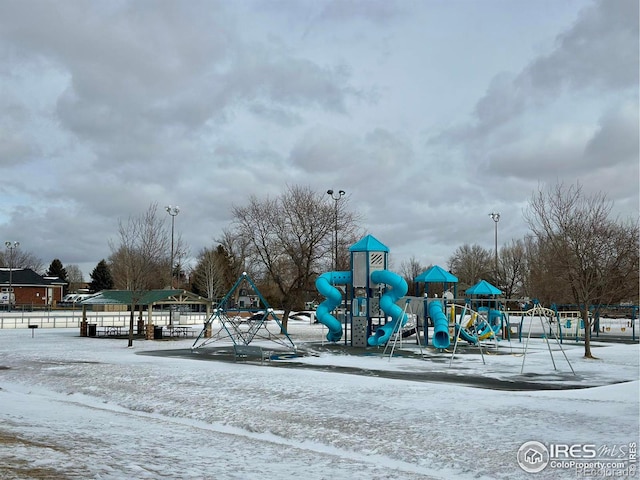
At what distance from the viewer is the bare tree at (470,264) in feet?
295

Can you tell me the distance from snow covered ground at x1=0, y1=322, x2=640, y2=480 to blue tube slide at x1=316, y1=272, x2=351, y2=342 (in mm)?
12219

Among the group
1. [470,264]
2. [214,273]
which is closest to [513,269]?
[470,264]

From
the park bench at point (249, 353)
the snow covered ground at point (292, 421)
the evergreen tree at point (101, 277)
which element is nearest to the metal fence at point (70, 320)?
the park bench at point (249, 353)

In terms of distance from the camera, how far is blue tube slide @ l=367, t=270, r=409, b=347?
29.7m

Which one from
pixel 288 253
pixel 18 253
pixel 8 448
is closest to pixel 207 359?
pixel 8 448

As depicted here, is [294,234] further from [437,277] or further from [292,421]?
[292,421]

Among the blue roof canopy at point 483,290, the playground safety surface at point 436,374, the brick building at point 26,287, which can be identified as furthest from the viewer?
the brick building at point 26,287

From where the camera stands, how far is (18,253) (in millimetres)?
121750

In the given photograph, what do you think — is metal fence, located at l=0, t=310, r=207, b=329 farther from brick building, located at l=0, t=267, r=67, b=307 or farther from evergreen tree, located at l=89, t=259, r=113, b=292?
evergreen tree, located at l=89, t=259, r=113, b=292

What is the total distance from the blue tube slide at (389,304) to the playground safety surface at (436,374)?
2.74m

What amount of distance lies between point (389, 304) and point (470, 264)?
65843mm

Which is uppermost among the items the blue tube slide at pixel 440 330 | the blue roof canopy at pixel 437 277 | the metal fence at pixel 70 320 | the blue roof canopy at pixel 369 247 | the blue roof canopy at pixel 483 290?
the blue roof canopy at pixel 369 247

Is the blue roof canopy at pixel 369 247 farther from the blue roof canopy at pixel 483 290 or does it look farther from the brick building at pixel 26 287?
the brick building at pixel 26 287

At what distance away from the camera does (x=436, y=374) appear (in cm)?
1914
